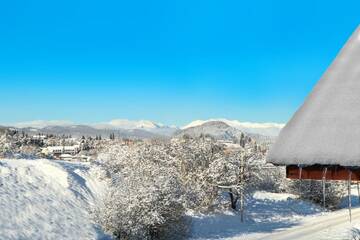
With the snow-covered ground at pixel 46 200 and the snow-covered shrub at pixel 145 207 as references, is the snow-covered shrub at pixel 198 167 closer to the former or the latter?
the snow-covered shrub at pixel 145 207

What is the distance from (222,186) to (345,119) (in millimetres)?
41113

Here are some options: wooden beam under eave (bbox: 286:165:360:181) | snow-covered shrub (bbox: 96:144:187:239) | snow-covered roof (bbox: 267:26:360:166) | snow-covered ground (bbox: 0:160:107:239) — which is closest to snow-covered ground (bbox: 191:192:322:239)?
snow-covered shrub (bbox: 96:144:187:239)

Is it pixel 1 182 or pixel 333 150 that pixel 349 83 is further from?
pixel 1 182

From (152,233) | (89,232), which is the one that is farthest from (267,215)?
(89,232)

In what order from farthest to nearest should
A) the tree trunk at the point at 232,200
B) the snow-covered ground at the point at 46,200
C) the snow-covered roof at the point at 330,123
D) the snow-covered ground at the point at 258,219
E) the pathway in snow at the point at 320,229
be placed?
the tree trunk at the point at 232,200
the snow-covered ground at the point at 258,219
the pathway in snow at the point at 320,229
the snow-covered ground at the point at 46,200
the snow-covered roof at the point at 330,123

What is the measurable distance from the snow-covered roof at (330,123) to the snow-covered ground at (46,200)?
25522 mm

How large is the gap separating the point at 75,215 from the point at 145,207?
5.58 meters

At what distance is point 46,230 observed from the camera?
29.8m

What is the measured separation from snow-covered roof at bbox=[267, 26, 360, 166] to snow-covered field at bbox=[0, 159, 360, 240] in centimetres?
2557

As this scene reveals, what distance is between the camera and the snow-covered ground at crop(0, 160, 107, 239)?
2961cm

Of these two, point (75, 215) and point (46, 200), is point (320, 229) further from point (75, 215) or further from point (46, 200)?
point (46, 200)

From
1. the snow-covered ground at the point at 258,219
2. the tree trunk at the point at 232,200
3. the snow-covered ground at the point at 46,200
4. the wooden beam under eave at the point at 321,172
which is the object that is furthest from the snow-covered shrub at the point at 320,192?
the wooden beam under eave at the point at 321,172

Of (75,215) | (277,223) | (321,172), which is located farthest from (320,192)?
(321,172)

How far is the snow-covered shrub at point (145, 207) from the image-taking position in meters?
31.0
